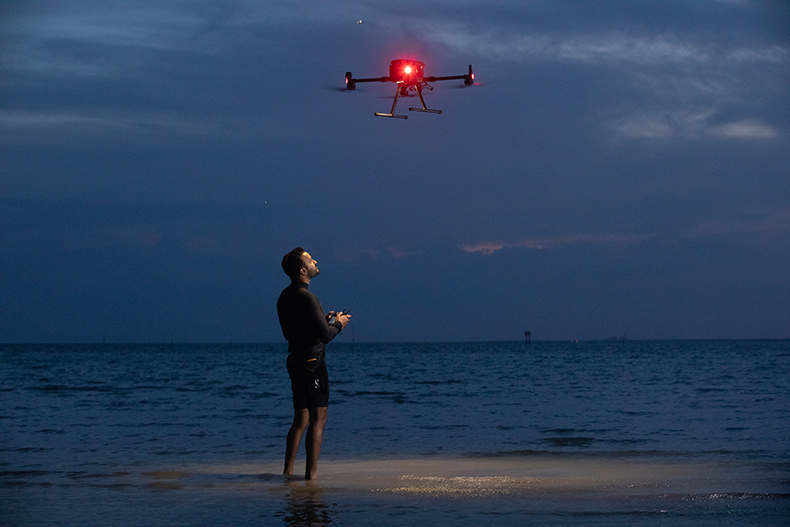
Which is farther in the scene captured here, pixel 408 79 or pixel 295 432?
pixel 408 79

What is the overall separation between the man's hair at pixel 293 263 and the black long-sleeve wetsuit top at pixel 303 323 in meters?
0.09

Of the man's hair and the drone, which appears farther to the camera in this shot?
the drone

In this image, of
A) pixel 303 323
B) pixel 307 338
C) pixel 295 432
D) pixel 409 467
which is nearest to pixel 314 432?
pixel 295 432

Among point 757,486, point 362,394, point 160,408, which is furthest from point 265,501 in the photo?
point 362,394

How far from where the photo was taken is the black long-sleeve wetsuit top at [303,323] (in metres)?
6.66

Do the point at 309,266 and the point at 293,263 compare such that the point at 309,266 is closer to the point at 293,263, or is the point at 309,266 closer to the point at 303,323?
the point at 293,263

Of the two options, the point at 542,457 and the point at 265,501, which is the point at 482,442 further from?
the point at 265,501

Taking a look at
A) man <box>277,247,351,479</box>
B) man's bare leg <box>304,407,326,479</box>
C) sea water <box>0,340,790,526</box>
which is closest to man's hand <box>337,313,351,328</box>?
man <box>277,247,351,479</box>

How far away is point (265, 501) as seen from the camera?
6152mm

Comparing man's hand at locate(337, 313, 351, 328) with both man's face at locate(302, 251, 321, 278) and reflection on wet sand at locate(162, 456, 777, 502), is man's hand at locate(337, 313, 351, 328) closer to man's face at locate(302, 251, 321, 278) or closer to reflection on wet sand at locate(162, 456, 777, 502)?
man's face at locate(302, 251, 321, 278)

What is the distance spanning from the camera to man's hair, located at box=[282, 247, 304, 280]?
22.7 feet

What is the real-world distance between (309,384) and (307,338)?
42cm

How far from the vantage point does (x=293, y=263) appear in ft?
22.8

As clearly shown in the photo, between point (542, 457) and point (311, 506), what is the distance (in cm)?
418
